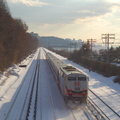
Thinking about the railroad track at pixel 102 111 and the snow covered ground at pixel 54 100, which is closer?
the railroad track at pixel 102 111

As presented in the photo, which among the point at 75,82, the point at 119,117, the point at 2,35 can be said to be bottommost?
the point at 119,117

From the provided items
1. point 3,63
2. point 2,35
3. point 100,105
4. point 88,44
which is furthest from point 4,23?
point 88,44

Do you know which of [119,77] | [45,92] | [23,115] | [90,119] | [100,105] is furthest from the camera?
[119,77]

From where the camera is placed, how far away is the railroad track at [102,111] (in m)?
16.0

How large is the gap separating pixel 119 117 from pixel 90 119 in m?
2.45

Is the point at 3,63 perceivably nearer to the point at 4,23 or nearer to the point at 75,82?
the point at 4,23

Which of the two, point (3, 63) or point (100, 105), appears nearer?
point (100, 105)

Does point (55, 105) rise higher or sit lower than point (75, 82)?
lower

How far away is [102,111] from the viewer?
56.7 feet

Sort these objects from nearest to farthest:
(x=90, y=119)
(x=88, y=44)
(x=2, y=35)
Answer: (x=90, y=119) → (x=2, y=35) → (x=88, y=44)

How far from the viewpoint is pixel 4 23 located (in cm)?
3478

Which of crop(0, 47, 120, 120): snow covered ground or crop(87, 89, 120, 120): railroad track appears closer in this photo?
crop(87, 89, 120, 120): railroad track

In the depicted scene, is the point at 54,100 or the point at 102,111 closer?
the point at 102,111

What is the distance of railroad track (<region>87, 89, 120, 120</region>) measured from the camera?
16.0 meters
